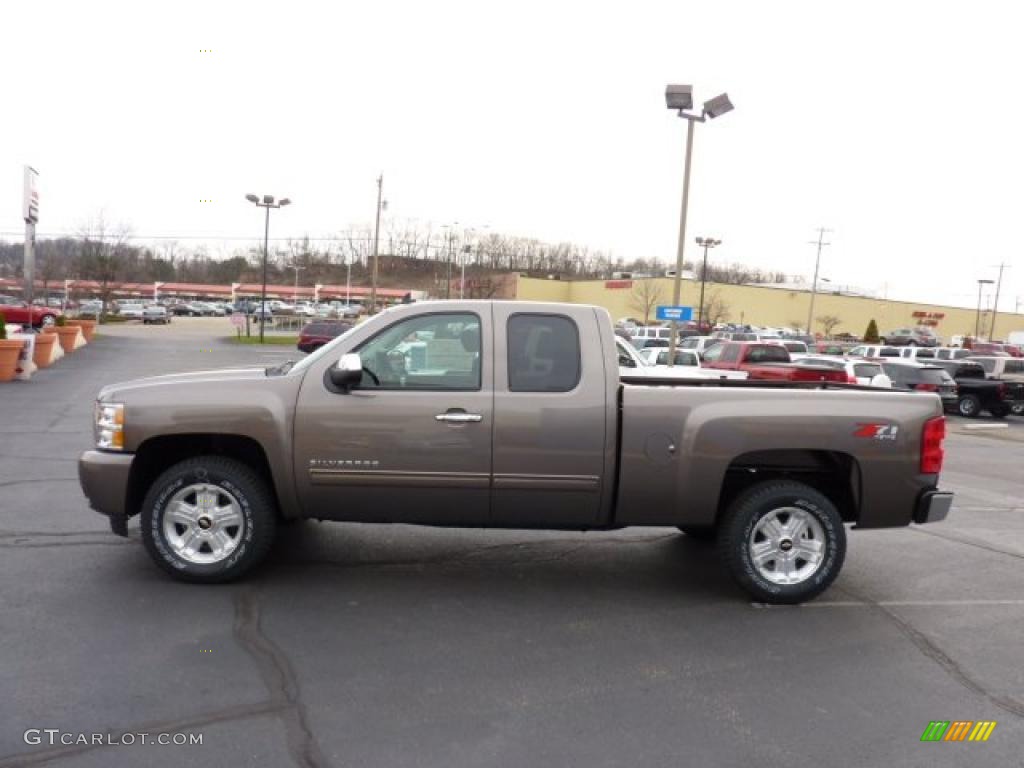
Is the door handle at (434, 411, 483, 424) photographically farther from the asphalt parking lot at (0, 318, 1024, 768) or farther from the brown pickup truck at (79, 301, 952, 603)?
the asphalt parking lot at (0, 318, 1024, 768)

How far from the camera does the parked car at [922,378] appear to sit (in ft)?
74.6

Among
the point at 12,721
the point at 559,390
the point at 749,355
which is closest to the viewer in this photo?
the point at 12,721

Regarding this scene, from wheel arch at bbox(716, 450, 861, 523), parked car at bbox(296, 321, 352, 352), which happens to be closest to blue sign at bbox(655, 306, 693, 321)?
wheel arch at bbox(716, 450, 861, 523)

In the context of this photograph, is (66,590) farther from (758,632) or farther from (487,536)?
(758,632)

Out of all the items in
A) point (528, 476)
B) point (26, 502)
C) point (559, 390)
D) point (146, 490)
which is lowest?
point (26, 502)

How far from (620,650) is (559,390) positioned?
1.60 metres

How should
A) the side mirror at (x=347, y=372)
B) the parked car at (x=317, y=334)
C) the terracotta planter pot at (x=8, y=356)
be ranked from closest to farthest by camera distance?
the side mirror at (x=347, y=372), the terracotta planter pot at (x=8, y=356), the parked car at (x=317, y=334)

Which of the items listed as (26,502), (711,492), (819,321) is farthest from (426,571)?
(819,321)

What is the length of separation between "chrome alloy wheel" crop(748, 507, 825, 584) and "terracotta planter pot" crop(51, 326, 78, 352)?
28.9 metres

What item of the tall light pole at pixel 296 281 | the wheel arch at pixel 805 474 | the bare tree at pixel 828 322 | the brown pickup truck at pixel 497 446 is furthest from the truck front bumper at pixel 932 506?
the tall light pole at pixel 296 281

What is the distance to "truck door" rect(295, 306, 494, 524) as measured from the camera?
5203mm

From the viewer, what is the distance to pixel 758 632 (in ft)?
16.2

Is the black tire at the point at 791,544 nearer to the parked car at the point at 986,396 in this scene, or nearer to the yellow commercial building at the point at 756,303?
the parked car at the point at 986,396

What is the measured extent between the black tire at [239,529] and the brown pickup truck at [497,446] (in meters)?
0.01
